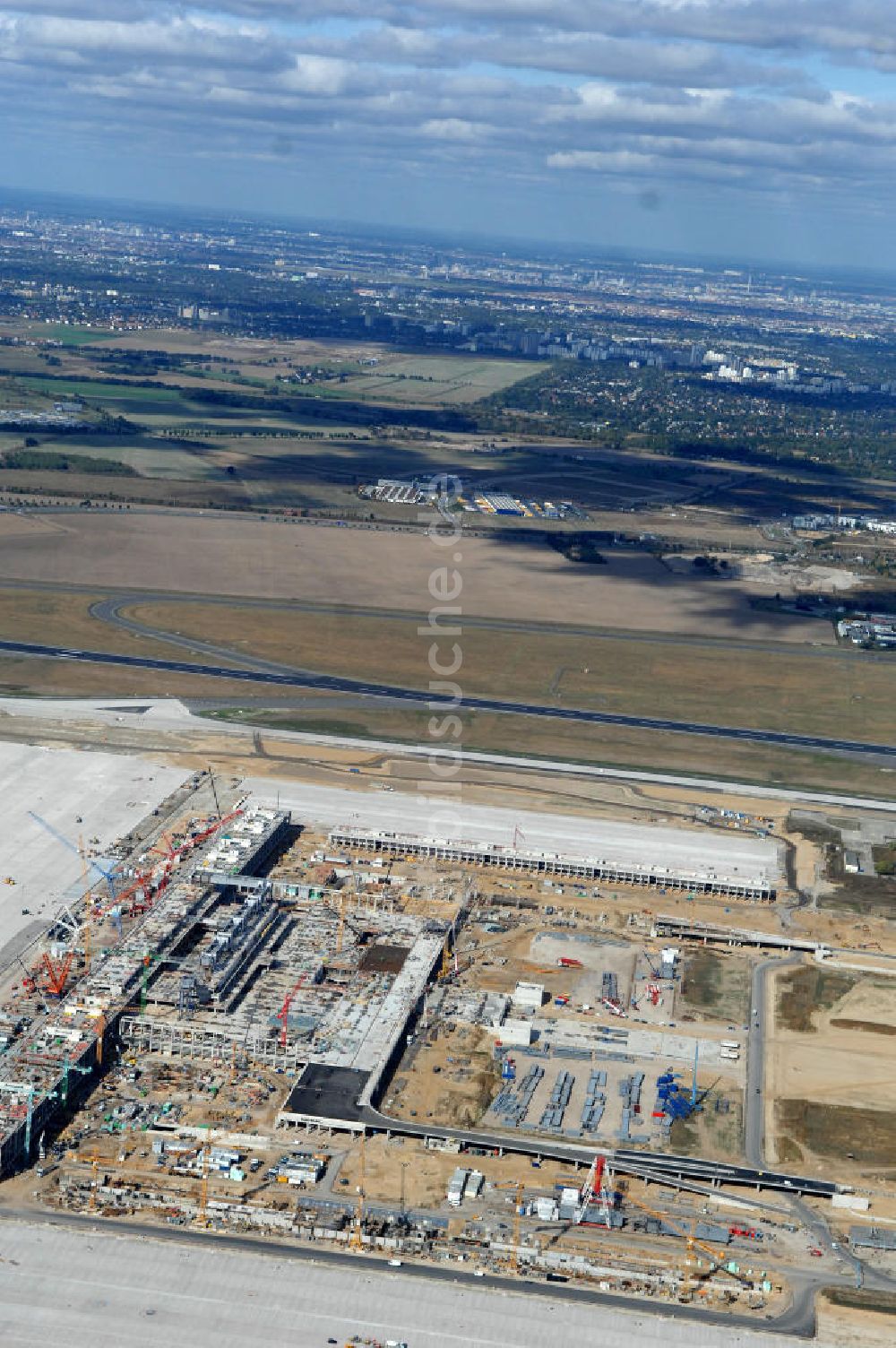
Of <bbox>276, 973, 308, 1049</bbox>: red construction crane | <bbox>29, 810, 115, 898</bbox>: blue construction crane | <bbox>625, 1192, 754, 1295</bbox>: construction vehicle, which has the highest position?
<bbox>29, 810, 115, 898</bbox>: blue construction crane

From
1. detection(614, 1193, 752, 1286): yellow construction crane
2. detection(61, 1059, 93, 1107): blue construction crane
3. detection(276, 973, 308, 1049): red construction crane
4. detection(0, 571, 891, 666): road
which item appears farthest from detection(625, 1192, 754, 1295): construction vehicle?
detection(0, 571, 891, 666): road

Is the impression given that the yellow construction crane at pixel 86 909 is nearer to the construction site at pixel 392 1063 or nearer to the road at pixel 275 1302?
the construction site at pixel 392 1063

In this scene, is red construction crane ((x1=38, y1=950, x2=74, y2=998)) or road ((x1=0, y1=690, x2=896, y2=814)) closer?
red construction crane ((x1=38, y1=950, x2=74, y2=998))

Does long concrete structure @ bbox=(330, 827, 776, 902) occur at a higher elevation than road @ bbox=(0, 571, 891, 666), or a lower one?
lower

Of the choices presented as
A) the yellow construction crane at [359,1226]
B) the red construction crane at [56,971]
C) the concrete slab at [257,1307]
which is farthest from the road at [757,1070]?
the red construction crane at [56,971]

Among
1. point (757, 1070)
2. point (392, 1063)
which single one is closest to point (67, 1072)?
point (392, 1063)

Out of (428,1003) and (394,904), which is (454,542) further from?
(428,1003)

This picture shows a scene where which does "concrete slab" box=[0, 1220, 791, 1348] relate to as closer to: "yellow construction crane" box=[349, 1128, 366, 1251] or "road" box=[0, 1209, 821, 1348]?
"road" box=[0, 1209, 821, 1348]
